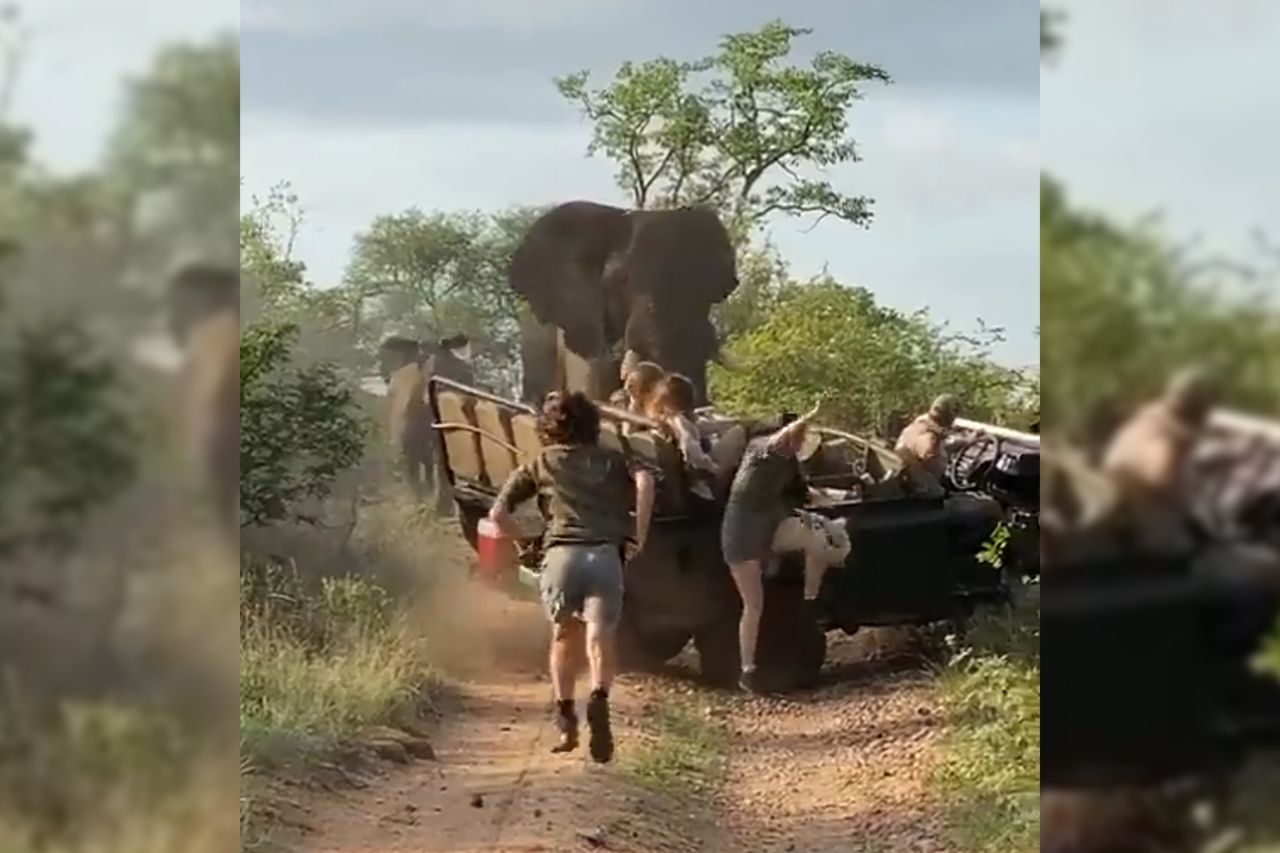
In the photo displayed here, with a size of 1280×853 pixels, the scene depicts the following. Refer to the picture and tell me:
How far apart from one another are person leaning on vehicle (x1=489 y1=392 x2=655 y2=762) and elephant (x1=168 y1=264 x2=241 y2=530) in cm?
47

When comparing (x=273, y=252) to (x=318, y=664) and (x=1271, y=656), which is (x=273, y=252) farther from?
(x=1271, y=656)

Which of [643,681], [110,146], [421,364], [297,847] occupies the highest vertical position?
[110,146]

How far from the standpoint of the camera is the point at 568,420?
3.51 m

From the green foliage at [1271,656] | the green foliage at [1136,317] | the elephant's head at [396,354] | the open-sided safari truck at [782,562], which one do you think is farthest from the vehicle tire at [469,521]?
the green foliage at [1271,656]

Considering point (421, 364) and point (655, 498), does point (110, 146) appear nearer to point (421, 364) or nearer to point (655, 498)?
point (421, 364)

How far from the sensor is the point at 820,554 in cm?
355

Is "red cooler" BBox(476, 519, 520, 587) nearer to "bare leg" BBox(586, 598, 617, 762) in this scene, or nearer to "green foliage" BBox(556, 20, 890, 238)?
"bare leg" BBox(586, 598, 617, 762)

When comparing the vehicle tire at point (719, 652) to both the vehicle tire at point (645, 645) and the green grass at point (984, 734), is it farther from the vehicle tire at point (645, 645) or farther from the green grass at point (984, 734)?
the green grass at point (984, 734)

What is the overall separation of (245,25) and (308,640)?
1.05 meters

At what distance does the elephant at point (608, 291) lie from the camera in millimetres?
3525

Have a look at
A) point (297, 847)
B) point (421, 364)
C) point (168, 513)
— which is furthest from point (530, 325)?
point (297, 847)

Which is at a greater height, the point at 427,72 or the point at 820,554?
the point at 427,72

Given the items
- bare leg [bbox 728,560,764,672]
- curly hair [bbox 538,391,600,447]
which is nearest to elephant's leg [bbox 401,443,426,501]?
curly hair [bbox 538,391,600,447]

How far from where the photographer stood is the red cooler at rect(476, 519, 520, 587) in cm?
353
